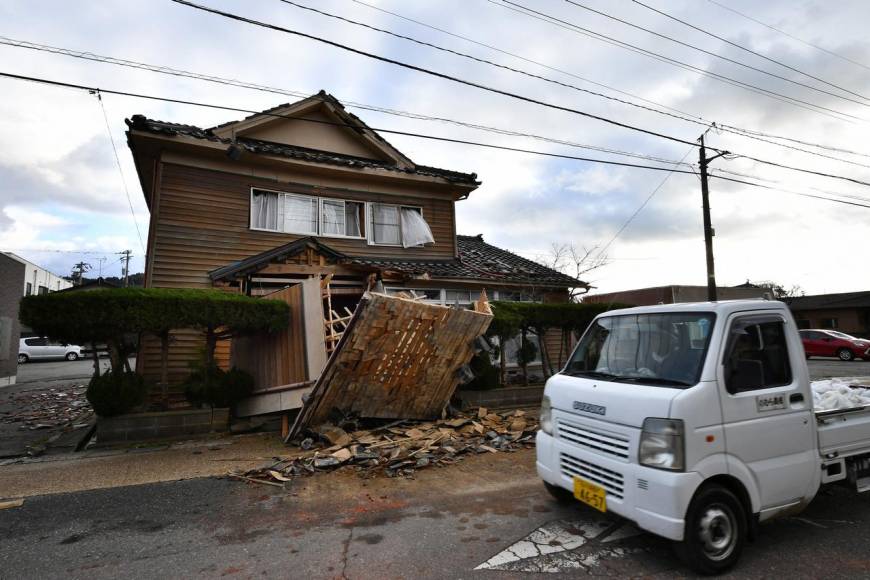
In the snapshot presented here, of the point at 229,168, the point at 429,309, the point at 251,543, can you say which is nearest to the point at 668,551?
the point at 251,543

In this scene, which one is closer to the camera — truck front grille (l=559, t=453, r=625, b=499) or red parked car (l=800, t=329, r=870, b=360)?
truck front grille (l=559, t=453, r=625, b=499)

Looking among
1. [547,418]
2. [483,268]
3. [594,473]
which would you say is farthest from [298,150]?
[594,473]

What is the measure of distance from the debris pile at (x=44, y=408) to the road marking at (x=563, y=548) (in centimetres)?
981

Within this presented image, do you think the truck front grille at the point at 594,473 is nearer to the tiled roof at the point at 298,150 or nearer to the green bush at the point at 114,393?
the green bush at the point at 114,393

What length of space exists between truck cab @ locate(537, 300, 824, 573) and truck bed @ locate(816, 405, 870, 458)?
0.09 metres

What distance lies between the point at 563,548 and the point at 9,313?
19245 mm

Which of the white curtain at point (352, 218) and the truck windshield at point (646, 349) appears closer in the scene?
the truck windshield at point (646, 349)

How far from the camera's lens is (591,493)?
343 cm

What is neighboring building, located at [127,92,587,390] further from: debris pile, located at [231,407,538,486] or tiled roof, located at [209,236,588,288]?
debris pile, located at [231,407,538,486]

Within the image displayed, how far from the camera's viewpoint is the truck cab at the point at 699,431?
300cm

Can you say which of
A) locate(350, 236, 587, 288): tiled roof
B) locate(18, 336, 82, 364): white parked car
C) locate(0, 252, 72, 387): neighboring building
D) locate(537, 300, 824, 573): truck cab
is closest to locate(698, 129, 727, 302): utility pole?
locate(350, 236, 587, 288): tiled roof

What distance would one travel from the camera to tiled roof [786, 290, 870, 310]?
1246 inches

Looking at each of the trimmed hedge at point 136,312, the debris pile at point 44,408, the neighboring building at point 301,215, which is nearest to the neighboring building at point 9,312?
the debris pile at point 44,408

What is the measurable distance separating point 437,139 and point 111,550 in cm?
797
